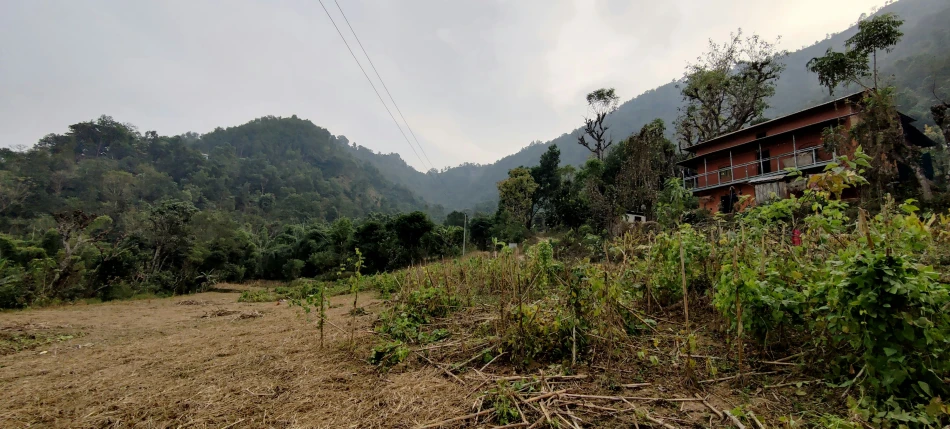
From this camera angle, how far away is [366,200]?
70.6 meters

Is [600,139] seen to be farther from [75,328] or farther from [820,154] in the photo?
[75,328]

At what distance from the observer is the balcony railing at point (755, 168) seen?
50.5 ft

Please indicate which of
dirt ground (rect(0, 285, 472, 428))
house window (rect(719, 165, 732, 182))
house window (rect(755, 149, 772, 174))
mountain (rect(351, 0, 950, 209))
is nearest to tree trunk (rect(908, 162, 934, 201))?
house window (rect(755, 149, 772, 174))

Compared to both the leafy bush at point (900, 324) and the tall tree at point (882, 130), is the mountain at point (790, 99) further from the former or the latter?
the leafy bush at point (900, 324)

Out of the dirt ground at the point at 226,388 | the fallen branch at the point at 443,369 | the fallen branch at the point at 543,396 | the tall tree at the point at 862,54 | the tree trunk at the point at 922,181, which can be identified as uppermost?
the tall tree at the point at 862,54

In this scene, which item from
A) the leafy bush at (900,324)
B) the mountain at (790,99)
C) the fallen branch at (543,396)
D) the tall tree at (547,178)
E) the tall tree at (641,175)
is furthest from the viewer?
the mountain at (790,99)

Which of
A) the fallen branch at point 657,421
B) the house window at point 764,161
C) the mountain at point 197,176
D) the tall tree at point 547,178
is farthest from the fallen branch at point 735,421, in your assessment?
the mountain at point 197,176

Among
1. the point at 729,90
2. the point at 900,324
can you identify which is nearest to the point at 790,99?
the point at 729,90

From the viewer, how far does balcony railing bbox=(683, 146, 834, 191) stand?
15.4 m

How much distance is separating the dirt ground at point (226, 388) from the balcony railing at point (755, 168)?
18062 mm

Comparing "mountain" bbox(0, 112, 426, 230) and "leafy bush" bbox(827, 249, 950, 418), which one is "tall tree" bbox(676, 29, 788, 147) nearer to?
"leafy bush" bbox(827, 249, 950, 418)

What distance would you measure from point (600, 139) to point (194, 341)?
28744mm

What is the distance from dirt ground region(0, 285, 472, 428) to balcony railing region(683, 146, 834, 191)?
1806cm

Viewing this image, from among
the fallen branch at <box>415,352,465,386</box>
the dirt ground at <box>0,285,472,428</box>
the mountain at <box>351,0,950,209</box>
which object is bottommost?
the dirt ground at <box>0,285,472,428</box>
